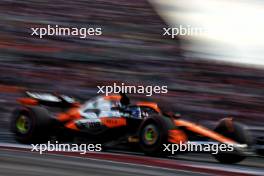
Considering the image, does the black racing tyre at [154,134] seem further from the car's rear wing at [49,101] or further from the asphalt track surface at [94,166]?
the car's rear wing at [49,101]

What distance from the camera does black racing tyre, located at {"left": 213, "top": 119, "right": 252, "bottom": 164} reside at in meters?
8.15

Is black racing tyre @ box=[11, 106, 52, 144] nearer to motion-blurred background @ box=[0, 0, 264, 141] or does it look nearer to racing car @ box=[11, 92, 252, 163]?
racing car @ box=[11, 92, 252, 163]

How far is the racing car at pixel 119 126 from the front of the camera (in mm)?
8094

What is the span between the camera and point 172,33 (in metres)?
16.8

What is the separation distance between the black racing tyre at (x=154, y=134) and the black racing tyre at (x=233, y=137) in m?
0.73

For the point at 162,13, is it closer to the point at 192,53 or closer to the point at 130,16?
the point at 130,16

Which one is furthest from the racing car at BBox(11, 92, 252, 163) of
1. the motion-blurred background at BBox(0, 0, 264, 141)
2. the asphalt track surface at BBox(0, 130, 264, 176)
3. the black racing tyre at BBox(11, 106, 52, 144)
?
the motion-blurred background at BBox(0, 0, 264, 141)

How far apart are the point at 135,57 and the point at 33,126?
720 centimetres

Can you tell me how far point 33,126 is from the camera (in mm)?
9086

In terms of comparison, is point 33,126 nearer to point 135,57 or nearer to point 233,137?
point 233,137

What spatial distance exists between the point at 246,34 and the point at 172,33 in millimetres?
1839

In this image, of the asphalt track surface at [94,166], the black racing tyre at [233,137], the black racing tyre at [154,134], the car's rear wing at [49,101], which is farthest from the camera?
the car's rear wing at [49,101]

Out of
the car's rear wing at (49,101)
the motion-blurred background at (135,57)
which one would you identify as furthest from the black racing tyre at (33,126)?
the motion-blurred background at (135,57)

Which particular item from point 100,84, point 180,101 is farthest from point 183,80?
point 100,84
